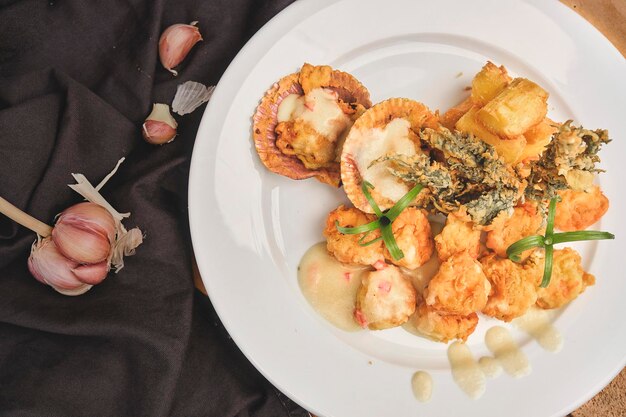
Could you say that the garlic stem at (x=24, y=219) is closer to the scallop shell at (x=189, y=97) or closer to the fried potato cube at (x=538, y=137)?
the scallop shell at (x=189, y=97)

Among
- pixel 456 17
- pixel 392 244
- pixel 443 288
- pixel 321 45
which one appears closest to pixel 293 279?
pixel 392 244

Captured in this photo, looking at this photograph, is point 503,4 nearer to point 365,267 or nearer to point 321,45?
point 321,45

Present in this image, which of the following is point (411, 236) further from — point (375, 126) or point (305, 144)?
point (305, 144)

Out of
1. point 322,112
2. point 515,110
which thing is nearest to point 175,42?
point 322,112

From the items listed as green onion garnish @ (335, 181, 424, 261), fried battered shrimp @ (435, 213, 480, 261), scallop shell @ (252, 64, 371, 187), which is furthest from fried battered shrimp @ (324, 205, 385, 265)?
fried battered shrimp @ (435, 213, 480, 261)

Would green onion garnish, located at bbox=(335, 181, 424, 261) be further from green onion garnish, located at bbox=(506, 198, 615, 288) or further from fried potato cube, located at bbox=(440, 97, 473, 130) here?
green onion garnish, located at bbox=(506, 198, 615, 288)

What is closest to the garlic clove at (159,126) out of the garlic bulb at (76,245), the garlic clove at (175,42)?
the garlic clove at (175,42)
